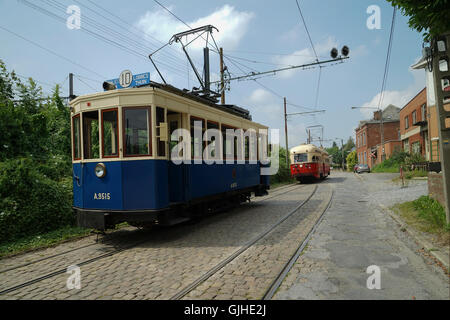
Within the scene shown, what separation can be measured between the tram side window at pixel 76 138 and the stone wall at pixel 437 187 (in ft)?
27.0

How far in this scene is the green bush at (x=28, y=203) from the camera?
21.2 ft

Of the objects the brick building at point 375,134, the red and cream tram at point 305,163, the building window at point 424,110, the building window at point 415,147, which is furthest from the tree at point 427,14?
the brick building at point 375,134

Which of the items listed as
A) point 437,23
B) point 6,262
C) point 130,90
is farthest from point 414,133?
point 6,262

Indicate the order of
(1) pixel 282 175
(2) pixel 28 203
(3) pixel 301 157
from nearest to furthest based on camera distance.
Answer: (2) pixel 28 203
(3) pixel 301 157
(1) pixel 282 175

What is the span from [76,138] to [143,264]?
11.2ft

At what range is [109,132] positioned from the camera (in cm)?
621

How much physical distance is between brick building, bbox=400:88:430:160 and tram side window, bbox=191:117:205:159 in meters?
22.5

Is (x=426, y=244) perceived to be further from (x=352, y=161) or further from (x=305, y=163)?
(x=352, y=161)

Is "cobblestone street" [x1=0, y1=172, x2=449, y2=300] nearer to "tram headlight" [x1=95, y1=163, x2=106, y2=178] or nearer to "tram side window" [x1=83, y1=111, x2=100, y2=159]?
"tram headlight" [x1=95, y1=163, x2=106, y2=178]

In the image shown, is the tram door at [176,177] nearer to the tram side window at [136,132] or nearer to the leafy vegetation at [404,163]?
the tram side window at [136,132]

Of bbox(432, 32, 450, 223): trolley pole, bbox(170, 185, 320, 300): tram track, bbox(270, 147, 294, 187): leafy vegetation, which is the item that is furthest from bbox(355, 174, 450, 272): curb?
bbox(270, 147, 294, 187): leafy vegetation

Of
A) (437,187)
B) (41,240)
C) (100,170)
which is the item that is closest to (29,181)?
(41,240)
